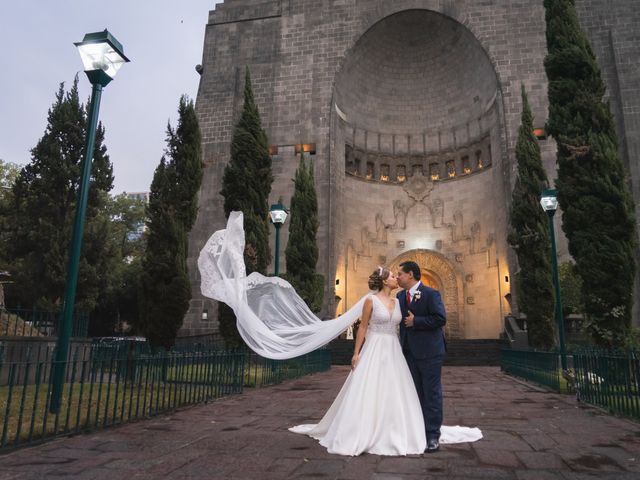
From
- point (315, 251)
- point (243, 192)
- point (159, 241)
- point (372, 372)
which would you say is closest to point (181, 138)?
point (243, 192)

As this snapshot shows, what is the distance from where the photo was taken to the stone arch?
2692cm

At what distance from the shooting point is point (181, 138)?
13664mm

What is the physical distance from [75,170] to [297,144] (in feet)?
37.1

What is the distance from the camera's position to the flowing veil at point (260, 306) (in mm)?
6562

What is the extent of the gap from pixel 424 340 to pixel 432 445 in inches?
41.3

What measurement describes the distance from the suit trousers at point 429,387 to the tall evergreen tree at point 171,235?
26.6ft

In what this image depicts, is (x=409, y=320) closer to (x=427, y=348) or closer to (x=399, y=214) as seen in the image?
(x=427, y=348)

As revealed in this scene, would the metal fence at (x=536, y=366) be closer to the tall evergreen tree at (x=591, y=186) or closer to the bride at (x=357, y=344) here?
the tall evergreen tree at (x=591, y=186)

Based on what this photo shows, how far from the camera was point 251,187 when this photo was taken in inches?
547

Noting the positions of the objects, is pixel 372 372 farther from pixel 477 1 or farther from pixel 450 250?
pixel 477 1

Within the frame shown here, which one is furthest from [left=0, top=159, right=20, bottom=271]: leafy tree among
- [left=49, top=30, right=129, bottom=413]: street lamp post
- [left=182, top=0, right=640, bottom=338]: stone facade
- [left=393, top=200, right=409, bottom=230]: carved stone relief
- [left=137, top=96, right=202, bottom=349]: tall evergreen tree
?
[left=393, top=200, right=409, bottom=230]: carved stone relief

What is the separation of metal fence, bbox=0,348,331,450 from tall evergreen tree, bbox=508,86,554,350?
853 cm

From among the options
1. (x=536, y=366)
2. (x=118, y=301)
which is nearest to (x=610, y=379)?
(x=536, y=366)

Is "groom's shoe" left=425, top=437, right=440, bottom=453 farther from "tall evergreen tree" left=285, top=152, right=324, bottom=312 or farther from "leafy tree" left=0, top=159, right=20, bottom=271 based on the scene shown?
"leafy tree" left=0, top=159, right=20, bottom=271
